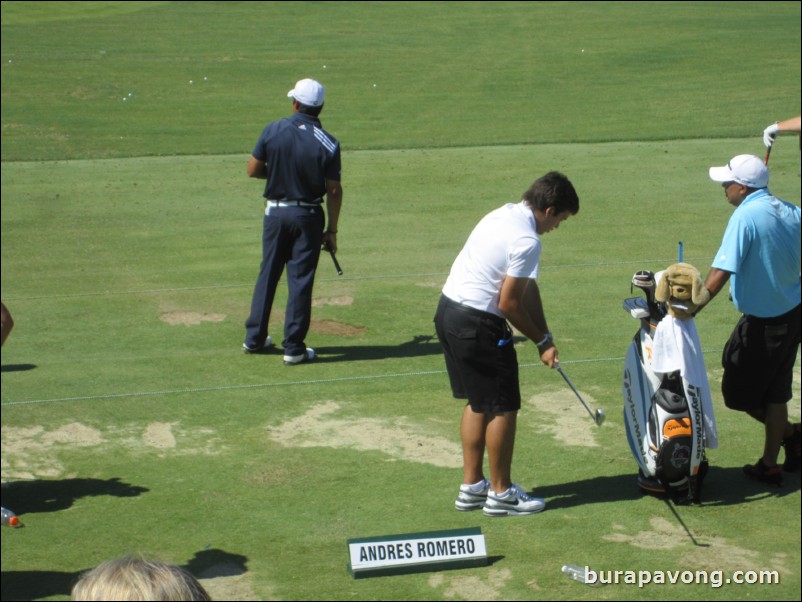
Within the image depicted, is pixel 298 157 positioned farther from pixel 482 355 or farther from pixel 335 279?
pixel 482 355

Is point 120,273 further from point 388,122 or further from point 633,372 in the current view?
point 388,122

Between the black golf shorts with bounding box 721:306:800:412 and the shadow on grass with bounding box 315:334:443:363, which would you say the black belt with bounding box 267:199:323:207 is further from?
the black golf shorts with bounding box 721:306:800:412

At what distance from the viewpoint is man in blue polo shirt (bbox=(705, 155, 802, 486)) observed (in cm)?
636

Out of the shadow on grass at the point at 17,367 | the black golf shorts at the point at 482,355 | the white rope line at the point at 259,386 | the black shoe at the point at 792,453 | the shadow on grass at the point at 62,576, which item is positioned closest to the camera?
the shadow on grass at the point at 62,576

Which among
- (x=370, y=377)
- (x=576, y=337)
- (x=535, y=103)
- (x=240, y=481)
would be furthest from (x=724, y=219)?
(x=535, y=103)

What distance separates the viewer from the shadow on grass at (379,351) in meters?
9.57

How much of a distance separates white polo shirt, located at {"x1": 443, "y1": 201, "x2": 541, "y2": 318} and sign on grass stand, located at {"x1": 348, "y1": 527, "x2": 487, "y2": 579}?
1181mm

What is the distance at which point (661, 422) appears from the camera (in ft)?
21.0

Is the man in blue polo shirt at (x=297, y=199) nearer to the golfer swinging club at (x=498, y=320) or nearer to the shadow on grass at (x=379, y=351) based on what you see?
the shadow on grass at (x=379, y=351)

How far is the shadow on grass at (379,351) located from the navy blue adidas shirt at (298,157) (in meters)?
1.30

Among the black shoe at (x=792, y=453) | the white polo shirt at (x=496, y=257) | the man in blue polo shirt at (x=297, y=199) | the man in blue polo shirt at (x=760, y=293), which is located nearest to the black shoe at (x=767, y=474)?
the man in blue polo shirt at (x=760, y=293)

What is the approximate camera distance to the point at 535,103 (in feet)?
75.7

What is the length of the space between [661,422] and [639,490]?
1.65 ft

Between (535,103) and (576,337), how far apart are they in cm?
1393
